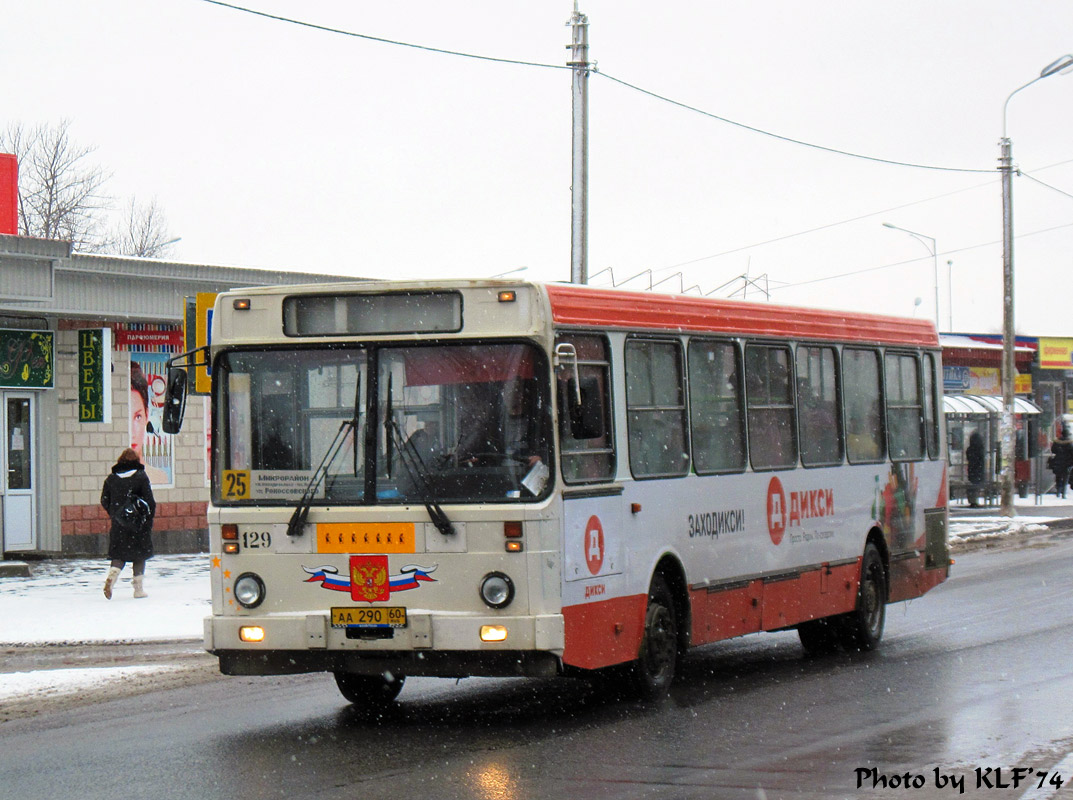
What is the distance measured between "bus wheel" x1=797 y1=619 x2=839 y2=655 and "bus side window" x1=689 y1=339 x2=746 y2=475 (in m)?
2.49

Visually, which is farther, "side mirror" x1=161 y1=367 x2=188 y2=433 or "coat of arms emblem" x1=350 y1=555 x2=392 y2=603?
"side mirror" x1=161 y1=367 x2=188 y2=433

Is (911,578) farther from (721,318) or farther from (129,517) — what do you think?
(129,517)

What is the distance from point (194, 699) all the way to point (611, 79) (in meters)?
13.9

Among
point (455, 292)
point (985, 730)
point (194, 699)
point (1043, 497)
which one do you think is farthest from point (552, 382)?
point (1043, 497)

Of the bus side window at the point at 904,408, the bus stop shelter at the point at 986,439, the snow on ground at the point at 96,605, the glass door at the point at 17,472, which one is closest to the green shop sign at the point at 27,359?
the glass door at the point at 17,472

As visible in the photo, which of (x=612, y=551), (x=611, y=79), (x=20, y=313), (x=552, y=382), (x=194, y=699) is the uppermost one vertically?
(x=611, y=79)

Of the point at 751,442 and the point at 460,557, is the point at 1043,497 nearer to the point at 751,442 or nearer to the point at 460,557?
the point at 751,442

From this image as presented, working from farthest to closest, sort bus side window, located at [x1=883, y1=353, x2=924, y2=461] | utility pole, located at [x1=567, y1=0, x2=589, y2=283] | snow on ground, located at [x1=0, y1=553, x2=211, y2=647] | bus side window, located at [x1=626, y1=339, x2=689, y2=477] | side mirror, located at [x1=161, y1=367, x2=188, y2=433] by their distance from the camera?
utility pole, located at [x1=567, y1=0, x2=589, y2=283]
snow on ground, located at [x1=0, y1=553, x2=211, y2=647]
bus side window, located at [x1=883, y1=353, x2=924, y2=461]
bus side window, located at [x1=626, y1=339, x2=689, y2=477]
side mirror, located at [x1=161, y1=367, x2=188, y2=433]

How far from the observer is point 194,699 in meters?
11.3

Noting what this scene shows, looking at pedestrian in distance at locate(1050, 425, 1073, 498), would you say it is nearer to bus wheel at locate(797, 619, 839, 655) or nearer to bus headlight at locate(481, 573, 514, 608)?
bus wheel at locate(797, 619, 839, 655)

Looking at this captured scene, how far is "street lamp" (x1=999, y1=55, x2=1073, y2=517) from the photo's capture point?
32844mm

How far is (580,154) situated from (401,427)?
470 inches

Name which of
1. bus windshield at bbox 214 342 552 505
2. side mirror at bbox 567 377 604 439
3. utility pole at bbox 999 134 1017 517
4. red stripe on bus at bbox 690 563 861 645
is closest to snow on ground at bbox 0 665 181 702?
bus windshield at bbox 214 342 552 505

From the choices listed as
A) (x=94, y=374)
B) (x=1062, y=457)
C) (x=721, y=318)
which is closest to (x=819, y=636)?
(x=721, y=318)
